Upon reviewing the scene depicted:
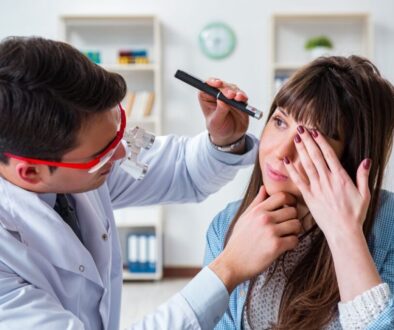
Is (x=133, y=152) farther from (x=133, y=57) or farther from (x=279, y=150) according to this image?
(x=133, y=57)

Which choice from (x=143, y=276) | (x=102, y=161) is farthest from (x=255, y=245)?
(x=143, y=276)

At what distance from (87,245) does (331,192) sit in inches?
23.8

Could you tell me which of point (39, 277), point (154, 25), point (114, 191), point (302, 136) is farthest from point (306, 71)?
point (154, 25)

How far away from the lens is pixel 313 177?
3.17 feet

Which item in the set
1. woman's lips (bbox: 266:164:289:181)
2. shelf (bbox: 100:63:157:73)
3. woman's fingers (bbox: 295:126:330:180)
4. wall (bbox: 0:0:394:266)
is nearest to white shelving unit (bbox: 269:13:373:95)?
wall (bbox: 0:0:394:266)

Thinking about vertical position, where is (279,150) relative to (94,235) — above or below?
above

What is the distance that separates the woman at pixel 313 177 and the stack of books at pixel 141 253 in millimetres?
2574

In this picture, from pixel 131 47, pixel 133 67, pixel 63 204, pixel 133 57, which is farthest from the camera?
pixel 131 47

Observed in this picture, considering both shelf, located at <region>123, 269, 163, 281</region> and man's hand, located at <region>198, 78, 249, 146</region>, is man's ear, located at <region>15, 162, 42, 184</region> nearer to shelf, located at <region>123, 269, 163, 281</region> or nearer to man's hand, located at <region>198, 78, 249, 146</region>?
man's hand, located at <region>198, 78, 249, 146</region>

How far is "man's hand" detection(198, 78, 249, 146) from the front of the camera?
1.24 meters

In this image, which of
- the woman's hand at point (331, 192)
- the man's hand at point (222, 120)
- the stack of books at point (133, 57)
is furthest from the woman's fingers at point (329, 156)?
the stack of books at point (133, 57)

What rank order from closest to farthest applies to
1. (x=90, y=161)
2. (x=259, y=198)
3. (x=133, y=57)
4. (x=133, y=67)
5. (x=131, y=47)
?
(x=90, y=161) < (x=259, y=198) < (x=133, y=67) < (x=133, y=57) < (x=131, y=47)

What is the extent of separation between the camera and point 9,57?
84 cm

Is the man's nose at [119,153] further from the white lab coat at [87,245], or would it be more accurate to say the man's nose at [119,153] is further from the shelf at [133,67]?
the shelf at [133,67]
